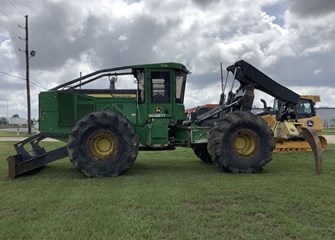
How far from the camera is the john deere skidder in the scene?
1002 centimetres

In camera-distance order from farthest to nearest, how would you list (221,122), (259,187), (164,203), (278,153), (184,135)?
(278,153), (184,135), (221,122), (259,187), (164,203)

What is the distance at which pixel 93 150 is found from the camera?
10086 millimetres

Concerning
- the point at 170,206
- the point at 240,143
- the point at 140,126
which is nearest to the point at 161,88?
the point at 140,126

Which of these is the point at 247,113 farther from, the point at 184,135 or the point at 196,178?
the point at 196,178

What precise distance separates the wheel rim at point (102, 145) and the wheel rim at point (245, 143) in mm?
3084

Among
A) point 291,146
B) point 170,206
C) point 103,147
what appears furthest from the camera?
point 291,146

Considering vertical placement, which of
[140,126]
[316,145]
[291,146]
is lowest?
[291,146]

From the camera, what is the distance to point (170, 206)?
258 inches

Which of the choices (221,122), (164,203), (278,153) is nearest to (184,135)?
(221,122)

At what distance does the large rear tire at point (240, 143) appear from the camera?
10406 mm

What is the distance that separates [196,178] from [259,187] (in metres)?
1.78

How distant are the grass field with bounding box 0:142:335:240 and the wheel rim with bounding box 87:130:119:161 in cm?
66

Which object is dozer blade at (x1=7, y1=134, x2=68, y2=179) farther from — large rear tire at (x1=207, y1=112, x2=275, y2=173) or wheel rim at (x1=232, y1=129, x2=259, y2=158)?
wheel rim at (x1=232, y1=129, x2=259, y2=158)

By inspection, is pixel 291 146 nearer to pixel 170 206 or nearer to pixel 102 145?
pixel 102 145
